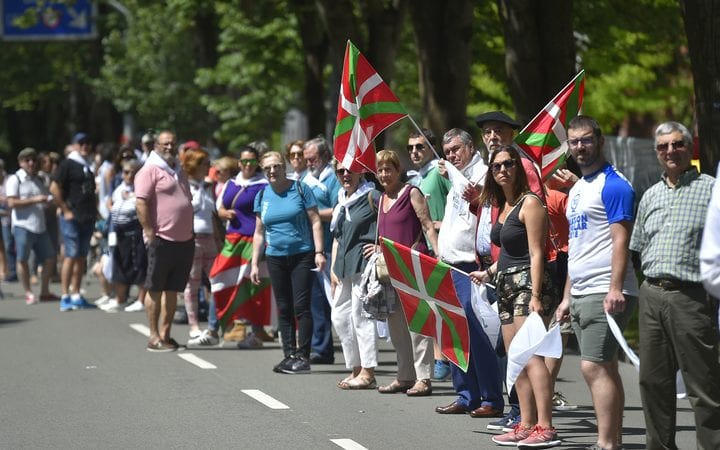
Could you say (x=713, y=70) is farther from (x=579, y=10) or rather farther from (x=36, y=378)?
(x=579, y=10)

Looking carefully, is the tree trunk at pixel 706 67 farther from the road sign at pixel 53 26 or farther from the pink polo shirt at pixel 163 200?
the road sign at pixel 53 26

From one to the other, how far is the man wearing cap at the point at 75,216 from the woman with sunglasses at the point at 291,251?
6222 mm

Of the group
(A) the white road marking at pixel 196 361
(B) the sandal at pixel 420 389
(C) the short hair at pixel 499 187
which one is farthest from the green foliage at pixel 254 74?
(C) the short hair at pixel 499 187

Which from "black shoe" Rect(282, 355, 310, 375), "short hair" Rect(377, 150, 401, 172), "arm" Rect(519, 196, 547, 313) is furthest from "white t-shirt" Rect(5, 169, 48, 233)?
"arm" Rect(519, 196, 547, 313)

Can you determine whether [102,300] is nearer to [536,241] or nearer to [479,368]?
[479,368]

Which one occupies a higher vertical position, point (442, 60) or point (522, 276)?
point (442, 60)

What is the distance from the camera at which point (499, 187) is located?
29.2 feet

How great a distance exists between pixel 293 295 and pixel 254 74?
840 inches

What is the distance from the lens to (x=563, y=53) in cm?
1495

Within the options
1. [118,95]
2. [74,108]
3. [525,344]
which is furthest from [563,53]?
[74,108]

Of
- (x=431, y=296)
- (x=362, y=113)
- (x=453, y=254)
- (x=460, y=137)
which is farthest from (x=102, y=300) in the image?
(x=460, y=137)

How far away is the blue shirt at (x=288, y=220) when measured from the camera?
40.3 ft

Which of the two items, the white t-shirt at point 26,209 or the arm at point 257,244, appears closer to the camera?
the arm at point 257,244

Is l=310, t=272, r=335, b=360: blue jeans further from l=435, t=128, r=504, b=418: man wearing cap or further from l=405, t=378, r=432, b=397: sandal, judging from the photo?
l=435, t=128, r=504, b=418: man wearing cap
